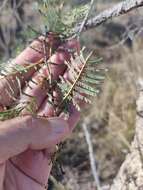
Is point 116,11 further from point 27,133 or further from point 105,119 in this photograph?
point 105,119

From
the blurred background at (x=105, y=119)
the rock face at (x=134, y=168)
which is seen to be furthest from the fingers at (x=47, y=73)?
the blurred background at (x=105, y=119)

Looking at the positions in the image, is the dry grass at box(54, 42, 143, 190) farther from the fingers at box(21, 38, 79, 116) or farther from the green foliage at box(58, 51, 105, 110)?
the green foliage at box(58, 51, 105, 110)

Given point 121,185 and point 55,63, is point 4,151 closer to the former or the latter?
point 55,63

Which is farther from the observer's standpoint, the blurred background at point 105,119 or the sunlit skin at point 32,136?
the blurred background at point 105,119

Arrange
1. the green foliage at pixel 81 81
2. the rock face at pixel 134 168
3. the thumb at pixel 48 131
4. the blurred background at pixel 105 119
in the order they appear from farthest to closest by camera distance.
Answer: the blurred background at pixel 105 119
the rock face at pixel 134 168
the thumb at pixel 48 131
the green foliage at pixel 81 81

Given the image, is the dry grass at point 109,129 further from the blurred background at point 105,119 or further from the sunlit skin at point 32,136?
the sunlit skin at point 32,136
